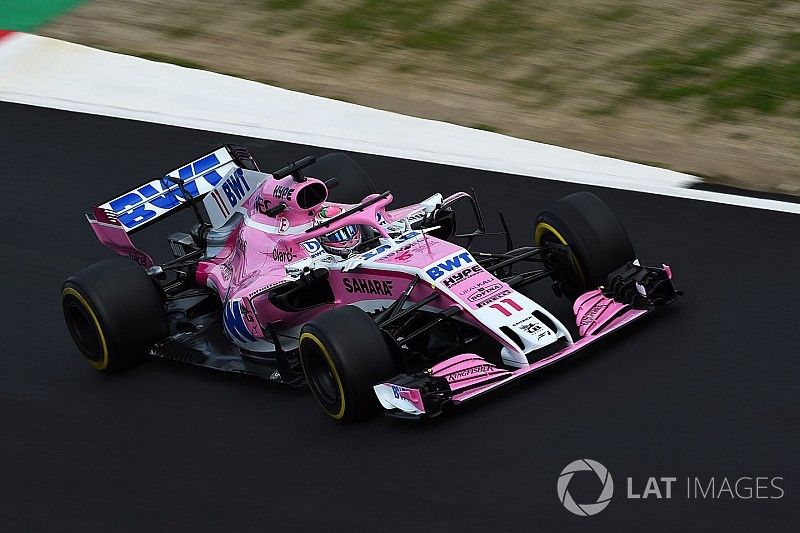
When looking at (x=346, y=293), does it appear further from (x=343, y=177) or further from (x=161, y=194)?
(x=161, y=194)

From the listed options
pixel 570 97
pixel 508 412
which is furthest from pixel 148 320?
pixel 570 97

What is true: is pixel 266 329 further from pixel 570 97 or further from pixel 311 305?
pixel 570 97

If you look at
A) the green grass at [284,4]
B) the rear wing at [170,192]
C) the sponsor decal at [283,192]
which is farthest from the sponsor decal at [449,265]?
the green grass at [284,4]

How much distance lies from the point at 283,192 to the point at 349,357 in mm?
1692

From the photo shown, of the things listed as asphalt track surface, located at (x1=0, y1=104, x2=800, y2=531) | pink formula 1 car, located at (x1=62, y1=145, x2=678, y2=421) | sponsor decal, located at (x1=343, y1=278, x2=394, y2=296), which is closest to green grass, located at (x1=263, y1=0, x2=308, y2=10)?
pink formula 1 car, located at (x1=62, y1=145, x2=678, y2=421)

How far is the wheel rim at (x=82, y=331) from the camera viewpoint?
8.86 metres

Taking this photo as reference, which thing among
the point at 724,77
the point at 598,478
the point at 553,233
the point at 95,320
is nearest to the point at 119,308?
the point at 95,320

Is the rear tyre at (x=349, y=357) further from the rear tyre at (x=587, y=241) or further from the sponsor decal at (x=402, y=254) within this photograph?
the rear tyre at (x=587, y=241)

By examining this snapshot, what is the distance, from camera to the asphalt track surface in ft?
23.0

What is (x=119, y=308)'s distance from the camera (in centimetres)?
864

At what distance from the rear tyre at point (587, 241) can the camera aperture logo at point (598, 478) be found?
1.73 meters

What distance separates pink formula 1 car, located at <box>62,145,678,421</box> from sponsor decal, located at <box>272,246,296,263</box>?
0.01 metres

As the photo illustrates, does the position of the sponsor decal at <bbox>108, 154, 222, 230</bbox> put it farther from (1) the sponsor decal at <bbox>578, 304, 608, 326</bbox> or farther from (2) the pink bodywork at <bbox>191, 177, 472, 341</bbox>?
(1) the sponsor decal at <bbox>578, 304, 608, 326</bbox>

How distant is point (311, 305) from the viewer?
8648mm
